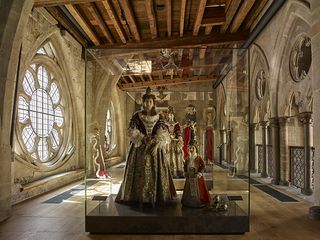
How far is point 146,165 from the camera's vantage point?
13.9ft

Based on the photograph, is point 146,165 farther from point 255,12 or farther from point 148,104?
point 255,12

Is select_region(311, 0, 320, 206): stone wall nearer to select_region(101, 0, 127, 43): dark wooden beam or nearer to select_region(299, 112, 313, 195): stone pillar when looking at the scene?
select_region(299, 112, 313, 195): stone pillar

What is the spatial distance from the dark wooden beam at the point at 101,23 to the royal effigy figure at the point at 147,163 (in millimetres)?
3559

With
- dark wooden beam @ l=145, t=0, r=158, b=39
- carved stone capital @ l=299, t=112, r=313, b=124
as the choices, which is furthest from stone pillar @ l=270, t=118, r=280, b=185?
dark wooden beam @ l=145, t=0, r=158, b=39

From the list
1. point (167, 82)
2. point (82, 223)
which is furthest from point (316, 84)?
point (82, 223)

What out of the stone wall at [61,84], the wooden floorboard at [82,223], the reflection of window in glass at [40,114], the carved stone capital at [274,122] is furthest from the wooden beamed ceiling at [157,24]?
the carved stone capital at [274,122]

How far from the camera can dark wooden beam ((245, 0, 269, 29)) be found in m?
7.66

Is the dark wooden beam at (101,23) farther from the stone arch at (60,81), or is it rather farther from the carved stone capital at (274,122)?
the carved stone capital at (274,122)

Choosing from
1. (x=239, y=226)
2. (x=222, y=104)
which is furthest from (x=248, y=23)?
(x=239, y=226)

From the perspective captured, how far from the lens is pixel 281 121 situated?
7555 mm

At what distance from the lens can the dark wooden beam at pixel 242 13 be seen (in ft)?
23.4

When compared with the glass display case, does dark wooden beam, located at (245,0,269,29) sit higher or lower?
higher

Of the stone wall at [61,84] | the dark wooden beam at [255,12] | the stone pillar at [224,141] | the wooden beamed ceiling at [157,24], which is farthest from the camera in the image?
the dark wooden beam at [255,12]

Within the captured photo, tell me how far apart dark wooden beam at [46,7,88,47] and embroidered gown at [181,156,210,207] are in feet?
16.6
